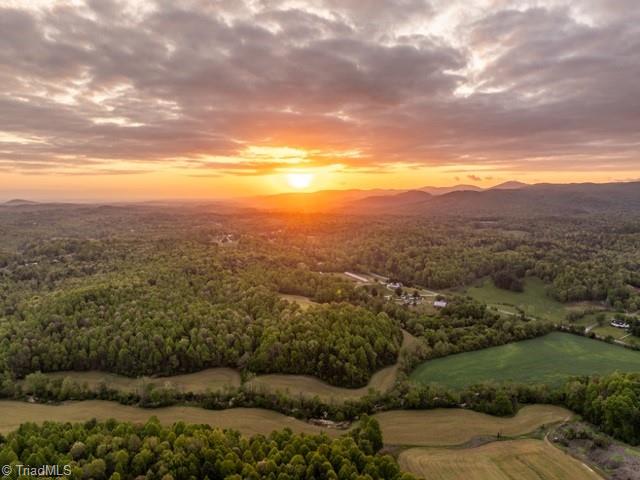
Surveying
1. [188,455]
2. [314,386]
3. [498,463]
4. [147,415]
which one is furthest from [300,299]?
[498,463]

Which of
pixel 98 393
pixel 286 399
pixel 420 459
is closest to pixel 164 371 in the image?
pixel 98 393

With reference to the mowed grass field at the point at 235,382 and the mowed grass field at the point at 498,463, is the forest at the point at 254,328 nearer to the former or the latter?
the mowed grass field at the point at 235,382

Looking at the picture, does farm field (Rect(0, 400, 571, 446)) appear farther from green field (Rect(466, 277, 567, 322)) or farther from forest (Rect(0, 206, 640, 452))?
green field (Rect(466, 277, 567, 322))

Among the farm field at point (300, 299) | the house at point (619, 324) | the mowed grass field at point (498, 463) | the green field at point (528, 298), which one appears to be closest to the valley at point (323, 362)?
the mowed grass field at point (498, 463)

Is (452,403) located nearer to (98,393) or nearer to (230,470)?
(230,470)

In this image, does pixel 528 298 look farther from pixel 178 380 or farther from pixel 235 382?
pixel 178 380

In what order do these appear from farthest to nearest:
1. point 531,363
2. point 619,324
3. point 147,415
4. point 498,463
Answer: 1. point 619,324
2. point 531,363
3. point 147,415
4. point 498,463
